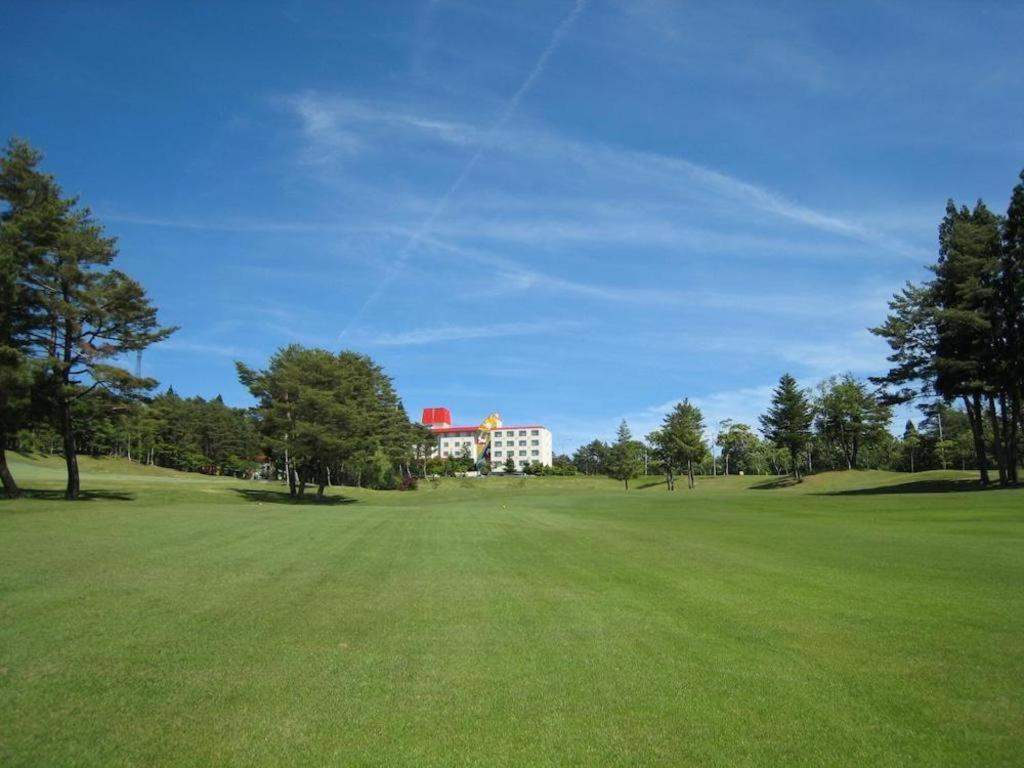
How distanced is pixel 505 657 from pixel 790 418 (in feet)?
319

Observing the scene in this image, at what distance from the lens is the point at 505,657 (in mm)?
7637

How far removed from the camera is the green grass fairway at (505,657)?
5340 millimetres

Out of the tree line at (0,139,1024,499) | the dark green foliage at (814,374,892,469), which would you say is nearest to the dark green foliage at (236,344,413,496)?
the tree line at (0,139,1024,499)

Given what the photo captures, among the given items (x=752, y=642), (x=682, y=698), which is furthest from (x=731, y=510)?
(x=682, y=698)

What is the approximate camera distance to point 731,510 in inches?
1433

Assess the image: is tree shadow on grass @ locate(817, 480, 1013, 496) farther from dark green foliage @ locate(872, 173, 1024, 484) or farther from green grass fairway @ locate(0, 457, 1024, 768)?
green grass fairway @ locate(0, 457, 1024, 768)

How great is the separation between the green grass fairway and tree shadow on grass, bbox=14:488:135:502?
2295 cm

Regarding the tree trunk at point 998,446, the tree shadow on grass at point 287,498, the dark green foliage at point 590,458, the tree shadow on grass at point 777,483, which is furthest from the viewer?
the dark green foliage at point 590,458

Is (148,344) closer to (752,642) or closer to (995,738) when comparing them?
(752,642)

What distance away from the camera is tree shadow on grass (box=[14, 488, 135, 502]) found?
35938 mm

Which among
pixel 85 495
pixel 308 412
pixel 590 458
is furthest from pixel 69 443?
pixel 590 458

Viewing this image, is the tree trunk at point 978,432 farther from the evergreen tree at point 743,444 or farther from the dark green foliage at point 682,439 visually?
the evergreen tree at point 743,444

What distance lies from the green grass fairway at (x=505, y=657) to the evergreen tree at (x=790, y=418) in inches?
3323

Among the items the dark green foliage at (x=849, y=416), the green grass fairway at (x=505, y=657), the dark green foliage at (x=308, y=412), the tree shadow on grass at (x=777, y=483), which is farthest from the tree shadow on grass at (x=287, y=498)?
the dark green foliage at (x=849, y=416)
